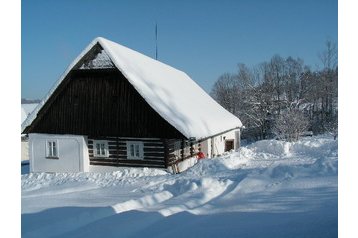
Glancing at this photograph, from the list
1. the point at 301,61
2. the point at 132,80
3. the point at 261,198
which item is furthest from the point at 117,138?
the point at 301,61

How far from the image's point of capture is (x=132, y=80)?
14.2 metres

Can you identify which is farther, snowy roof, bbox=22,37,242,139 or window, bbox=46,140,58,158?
window, bbox=46,140,58,158

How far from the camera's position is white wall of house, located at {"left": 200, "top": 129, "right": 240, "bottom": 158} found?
19.6m

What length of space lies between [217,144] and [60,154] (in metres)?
10.0

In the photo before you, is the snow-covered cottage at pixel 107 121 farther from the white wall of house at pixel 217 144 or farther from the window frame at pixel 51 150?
the white wall of house at pixel 217 144

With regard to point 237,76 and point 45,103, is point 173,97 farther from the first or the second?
point 237,76

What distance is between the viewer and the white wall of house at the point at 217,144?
64.2ft

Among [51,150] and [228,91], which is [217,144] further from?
[228,91]

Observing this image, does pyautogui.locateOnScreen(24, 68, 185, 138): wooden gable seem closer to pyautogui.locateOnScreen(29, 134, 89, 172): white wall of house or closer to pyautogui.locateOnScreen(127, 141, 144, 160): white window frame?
pyautogui.locateOnScreen(29, 134, 89, 172): white wall of house

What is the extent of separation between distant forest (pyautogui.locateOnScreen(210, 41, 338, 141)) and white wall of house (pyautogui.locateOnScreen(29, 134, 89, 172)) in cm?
1911

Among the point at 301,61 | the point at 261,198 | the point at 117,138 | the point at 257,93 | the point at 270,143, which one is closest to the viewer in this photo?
the point at 261,198

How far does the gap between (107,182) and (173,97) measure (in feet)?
22.1

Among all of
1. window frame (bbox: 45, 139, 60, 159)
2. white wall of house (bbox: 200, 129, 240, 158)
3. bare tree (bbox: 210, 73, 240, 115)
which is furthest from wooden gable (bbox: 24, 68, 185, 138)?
bare tree (bbox: 210, 73, 240, 115)

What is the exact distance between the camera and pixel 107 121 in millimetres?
15016
